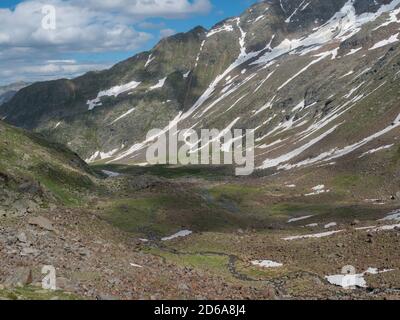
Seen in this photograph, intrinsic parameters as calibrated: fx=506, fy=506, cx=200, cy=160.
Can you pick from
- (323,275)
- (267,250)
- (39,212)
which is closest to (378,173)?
(267,250)

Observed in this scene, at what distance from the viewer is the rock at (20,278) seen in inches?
982

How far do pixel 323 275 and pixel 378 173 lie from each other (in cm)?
4920

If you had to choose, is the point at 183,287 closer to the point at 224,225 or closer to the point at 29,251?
the point at 29,251

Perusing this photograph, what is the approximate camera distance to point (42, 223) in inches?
1476

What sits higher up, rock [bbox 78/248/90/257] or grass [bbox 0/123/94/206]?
grass [bbox 0/123/94/206]

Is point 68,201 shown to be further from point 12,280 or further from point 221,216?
point 12,280

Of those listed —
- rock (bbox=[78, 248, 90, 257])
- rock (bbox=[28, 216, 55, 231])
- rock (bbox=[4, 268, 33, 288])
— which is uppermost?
rock (bbox=[28, 216, 55, 231])

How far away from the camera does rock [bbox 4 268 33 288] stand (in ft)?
81.8

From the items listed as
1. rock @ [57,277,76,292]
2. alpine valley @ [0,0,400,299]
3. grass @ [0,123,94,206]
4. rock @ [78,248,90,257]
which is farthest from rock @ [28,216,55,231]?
grass @ [0,123,94,206]

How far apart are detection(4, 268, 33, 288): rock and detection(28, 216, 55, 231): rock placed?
10.7m

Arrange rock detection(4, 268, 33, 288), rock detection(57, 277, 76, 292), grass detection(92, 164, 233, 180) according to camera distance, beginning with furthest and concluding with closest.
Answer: grass detection(92, 164, 233, 180)
rock detection(57, 277, 76, 292)
rock detection(4, 268, 33, 288)

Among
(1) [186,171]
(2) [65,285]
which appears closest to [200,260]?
(2) [65,285]

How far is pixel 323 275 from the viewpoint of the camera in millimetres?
38750

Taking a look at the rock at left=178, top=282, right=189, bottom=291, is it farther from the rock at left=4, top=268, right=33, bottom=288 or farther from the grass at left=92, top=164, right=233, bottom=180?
the grass at left=92, top=164, right=233, bottom=180
